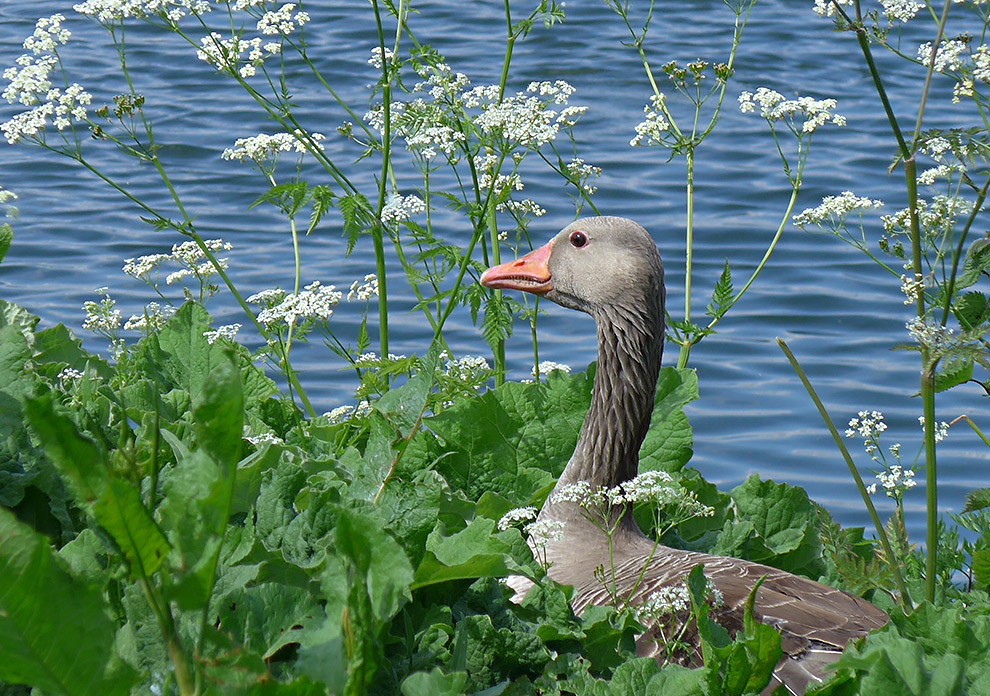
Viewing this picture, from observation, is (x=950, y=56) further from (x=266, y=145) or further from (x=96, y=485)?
(x=266, y=145)

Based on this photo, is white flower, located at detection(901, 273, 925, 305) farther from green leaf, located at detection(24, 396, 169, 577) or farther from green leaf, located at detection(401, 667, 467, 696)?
green leaf, located at detection(24, 396, 169, 577)

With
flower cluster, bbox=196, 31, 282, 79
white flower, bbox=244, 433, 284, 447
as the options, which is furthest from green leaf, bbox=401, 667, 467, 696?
flower cluster, bbox=196, 31, 282, 79

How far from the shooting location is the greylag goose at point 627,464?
3.09m

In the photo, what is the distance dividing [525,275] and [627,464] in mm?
893

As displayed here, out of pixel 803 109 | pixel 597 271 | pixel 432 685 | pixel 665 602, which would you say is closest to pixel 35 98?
pixel 597 271

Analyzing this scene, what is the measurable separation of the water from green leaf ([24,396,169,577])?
6.11 m

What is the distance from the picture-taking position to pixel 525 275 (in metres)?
4.76

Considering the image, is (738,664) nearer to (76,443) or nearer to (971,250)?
(76,443)

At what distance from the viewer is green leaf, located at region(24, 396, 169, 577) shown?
3.44 feet

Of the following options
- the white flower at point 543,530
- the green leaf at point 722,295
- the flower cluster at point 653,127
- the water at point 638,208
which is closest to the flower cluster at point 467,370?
the green leaf at point 722,295

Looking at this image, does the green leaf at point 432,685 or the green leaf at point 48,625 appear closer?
the green leaf at point 48,625

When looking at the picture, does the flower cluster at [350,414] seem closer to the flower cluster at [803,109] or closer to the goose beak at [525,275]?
the goose beak at [525,275]

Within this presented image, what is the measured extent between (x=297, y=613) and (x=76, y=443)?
45 cm

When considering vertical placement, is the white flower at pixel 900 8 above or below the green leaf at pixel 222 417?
above
